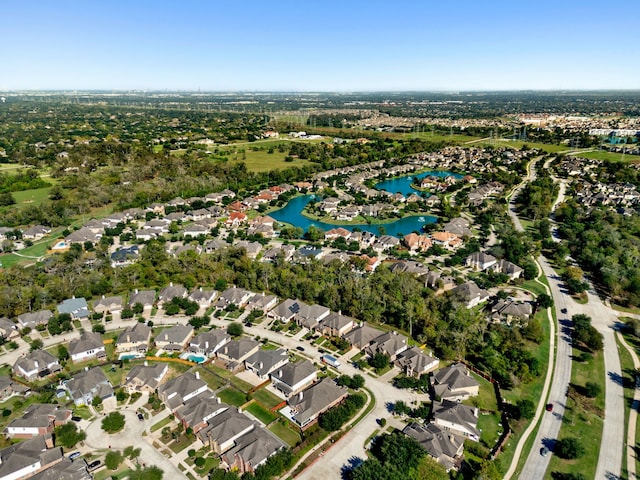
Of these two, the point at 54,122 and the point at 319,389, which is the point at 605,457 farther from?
the point at 54,122

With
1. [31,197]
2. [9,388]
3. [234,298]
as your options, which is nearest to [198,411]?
[9,388]

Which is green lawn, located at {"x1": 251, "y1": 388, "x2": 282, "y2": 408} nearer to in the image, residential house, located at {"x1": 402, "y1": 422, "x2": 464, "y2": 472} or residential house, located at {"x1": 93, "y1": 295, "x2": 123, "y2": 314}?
residential house, located at {"x1": 402, "y1": 422, "x2": 464, "y2": 472}

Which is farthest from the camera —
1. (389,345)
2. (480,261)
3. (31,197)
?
(31,197)

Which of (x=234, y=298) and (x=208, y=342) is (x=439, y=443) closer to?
(x=208, y=342)

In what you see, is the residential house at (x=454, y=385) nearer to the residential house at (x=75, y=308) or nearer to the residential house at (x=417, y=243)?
the residential house at (x=417, y=243)

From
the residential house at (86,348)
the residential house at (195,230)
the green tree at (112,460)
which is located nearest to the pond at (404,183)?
the residential house at (195,230)

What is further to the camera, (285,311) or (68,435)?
(285,311)

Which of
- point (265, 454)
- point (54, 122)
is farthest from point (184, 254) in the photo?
point (54, 122)
